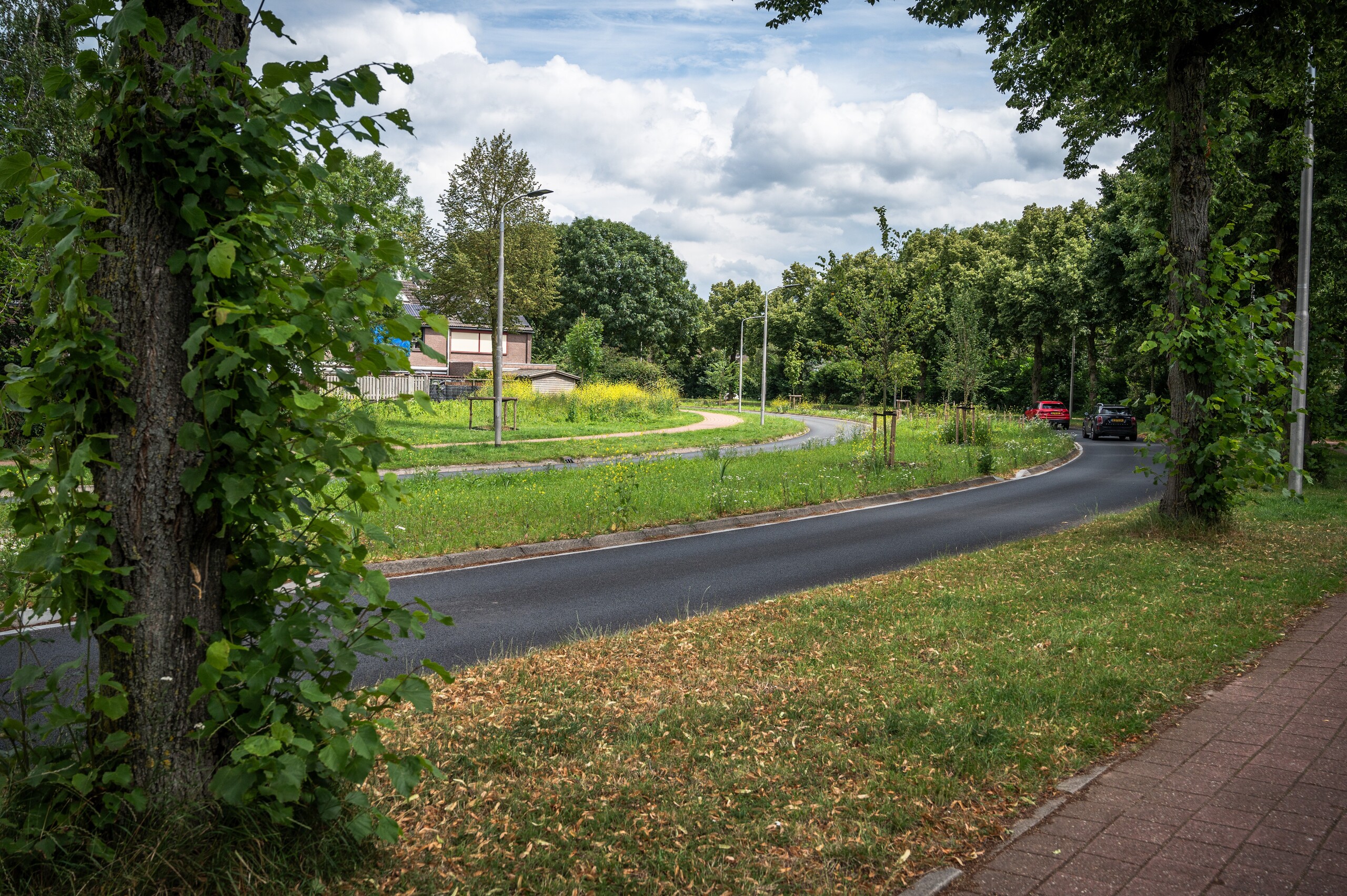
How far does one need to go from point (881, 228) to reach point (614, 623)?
16560 millimetres

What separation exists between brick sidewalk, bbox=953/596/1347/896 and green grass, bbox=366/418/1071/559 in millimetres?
5942

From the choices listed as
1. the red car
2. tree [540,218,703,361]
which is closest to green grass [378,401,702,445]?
the red car

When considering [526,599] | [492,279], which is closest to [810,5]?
[526,599]

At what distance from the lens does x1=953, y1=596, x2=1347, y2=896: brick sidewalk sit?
332 cm

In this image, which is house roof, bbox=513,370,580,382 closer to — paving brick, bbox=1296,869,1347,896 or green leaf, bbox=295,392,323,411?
green leaf, bbox=295,392,323,411

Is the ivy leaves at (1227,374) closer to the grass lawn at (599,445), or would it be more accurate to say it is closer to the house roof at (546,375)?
the grass lawn at (599,445)

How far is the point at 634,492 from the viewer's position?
15.0 meters

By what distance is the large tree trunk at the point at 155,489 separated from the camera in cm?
276

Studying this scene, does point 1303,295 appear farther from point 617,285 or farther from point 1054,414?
point 617,285

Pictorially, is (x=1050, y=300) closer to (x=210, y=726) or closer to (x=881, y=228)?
(x=881, y=228)

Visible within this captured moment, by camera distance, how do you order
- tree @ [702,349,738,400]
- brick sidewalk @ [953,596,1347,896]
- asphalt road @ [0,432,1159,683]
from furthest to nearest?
1. tree @ [702,349,738,400]
2. asphalt road @ [0,432,1159,683]
3. brick sidewalk @ [953,596,1347,896]

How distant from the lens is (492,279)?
103 ft

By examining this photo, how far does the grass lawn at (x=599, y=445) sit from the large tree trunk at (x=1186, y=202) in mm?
11171

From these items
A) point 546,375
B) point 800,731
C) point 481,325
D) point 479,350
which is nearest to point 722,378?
point 479,350
